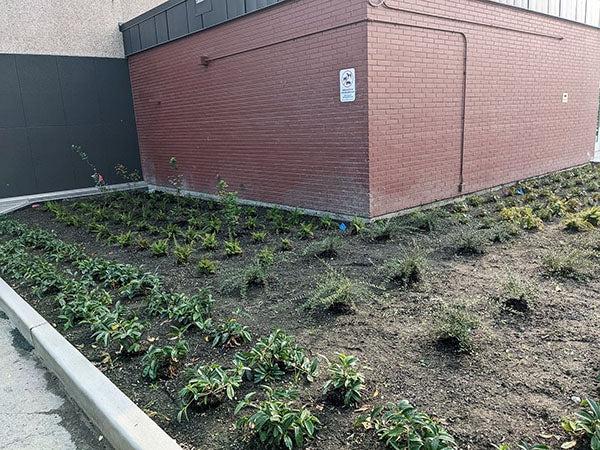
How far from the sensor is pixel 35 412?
3.09 m

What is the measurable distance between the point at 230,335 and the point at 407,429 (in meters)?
1.67

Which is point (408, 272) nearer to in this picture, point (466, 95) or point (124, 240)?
point (124, 240)

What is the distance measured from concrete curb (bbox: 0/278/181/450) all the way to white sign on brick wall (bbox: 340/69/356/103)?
479cm

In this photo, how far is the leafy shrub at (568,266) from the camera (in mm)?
4418

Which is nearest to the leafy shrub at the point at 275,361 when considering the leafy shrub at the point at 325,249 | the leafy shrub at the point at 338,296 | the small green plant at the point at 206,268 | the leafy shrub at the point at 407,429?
the leafy shrub at the point at 407,429

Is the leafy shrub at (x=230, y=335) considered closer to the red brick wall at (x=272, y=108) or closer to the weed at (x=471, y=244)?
the weed at (x=471, y=244)

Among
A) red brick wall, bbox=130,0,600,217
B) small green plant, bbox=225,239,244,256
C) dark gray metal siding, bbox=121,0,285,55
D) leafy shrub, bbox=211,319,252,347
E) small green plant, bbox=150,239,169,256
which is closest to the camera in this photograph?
leafy shrub, bbox=211,319,252,347

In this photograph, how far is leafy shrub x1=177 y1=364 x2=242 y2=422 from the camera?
278cm

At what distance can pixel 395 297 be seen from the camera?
4207 millimetres

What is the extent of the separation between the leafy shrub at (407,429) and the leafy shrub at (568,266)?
2.73 m

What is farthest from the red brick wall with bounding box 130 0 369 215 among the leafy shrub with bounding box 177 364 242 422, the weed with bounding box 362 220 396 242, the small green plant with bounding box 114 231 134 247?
the leafy shrub with bounding box 177 364 242 422

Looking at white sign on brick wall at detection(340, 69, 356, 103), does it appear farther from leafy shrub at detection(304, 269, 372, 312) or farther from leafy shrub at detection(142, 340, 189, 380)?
leafy shrub at detection(142, 340, 189, 380)

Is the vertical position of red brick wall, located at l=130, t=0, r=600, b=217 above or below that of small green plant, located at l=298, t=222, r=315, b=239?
above

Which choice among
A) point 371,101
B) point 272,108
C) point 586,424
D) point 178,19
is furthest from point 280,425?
point 178,19
